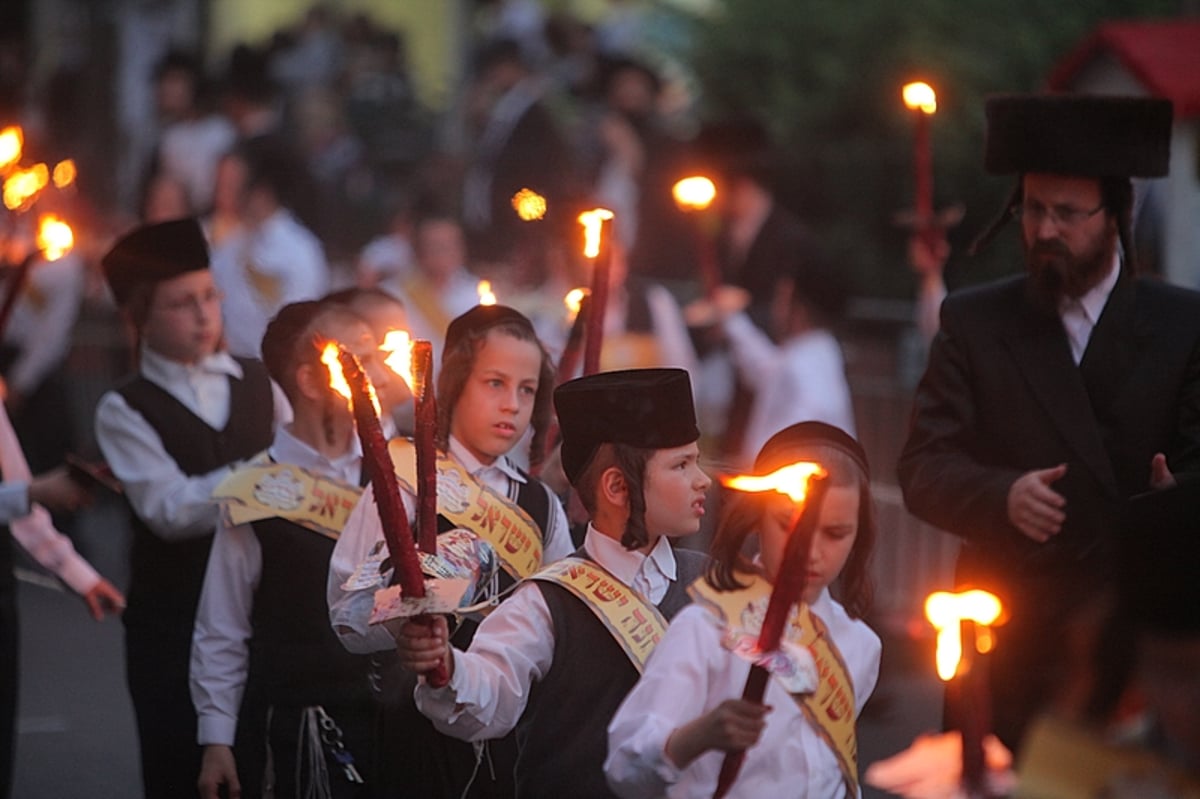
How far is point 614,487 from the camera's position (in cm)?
425

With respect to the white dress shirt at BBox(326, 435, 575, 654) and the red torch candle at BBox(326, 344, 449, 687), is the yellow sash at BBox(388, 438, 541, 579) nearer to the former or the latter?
the white dress shirt at BBox(326, 435, 575, 654)

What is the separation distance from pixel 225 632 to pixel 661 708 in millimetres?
1833

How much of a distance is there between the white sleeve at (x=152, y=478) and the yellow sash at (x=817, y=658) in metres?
2.06

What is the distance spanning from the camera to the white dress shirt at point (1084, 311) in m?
4.92

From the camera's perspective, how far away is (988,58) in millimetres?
12578

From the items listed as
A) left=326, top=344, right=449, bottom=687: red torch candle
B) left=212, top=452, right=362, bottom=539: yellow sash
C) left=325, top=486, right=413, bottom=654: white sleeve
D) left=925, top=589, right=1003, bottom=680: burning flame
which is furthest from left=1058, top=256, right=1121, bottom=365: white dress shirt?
left=326, top=344, right=449, bottom=687: red torch candle

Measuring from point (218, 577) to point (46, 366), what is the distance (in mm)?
5717

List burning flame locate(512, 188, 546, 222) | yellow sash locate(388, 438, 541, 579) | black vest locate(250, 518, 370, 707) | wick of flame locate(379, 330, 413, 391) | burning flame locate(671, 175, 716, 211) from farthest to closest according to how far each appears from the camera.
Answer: burning flame locate(671, 175, 716, 211)
burning flame locate(512, 188, 546, 222)
black vest locate(250, 518, 370, 707)
yellow sash locate(388, 438, 541, 579)
wick of flame locate(379, 330, 413, 391)

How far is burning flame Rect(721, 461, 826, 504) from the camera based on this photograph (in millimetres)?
3516

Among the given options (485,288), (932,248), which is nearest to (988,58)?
(932,248)

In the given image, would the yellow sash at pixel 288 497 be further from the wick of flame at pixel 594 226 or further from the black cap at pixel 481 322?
the wick of flame at pixel 594 226

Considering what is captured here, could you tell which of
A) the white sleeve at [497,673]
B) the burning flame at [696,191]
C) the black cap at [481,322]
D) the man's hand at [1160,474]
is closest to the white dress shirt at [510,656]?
the white sleeve at [497,673]

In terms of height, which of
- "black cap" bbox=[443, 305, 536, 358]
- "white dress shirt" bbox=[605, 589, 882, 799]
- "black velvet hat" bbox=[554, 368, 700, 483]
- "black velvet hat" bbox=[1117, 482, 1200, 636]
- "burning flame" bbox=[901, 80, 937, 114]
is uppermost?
"burning flame" bbox=[901, 80, 937, 114]

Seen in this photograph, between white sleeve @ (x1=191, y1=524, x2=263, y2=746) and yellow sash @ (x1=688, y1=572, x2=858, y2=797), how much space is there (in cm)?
168
